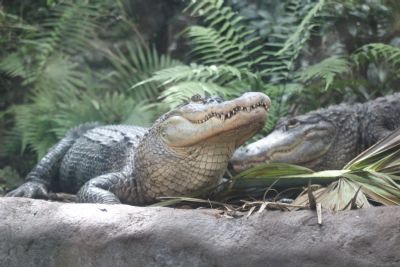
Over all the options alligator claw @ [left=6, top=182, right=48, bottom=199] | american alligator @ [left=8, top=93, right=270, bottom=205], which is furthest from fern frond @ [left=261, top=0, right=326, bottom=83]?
alligator claw @ [left=6, top=182, right=48, bottom=199]

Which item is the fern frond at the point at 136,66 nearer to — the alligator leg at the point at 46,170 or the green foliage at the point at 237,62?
the green foliage at the point at 237,62

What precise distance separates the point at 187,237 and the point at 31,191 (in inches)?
98.2

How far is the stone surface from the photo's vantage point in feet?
9.16

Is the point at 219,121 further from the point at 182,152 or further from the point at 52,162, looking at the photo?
the point at 52,162

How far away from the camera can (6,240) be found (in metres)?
3.34

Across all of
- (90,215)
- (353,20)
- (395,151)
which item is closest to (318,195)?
(395,151)

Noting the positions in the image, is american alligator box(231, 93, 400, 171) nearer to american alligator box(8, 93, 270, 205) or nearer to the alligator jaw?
american alligator box(8, 93, 270, 205)

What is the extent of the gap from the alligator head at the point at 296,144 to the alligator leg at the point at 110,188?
1.00 meters

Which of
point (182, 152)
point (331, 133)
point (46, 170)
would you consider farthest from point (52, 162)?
point (331, 133)

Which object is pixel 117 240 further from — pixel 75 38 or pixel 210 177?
pixel 75 38

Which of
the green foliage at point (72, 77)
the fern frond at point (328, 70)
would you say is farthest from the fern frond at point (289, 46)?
the green foliage at point (72, 77)

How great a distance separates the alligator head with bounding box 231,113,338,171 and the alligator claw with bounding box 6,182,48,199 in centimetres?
129

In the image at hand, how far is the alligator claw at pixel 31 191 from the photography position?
520cm

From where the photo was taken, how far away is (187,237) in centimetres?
303
